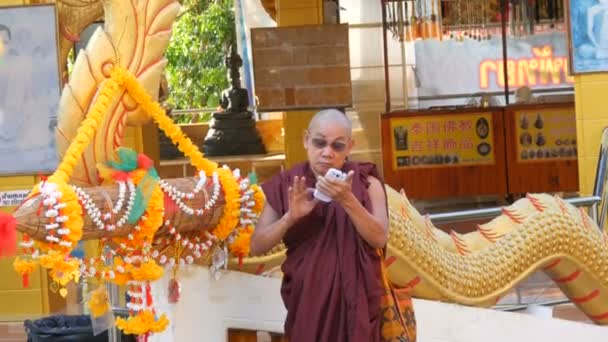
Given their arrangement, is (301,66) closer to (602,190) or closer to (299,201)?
(602,190)

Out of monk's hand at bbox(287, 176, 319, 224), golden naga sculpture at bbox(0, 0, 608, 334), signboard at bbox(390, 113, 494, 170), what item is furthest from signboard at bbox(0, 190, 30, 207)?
signboard at bbox(390, 113, 494, 170)

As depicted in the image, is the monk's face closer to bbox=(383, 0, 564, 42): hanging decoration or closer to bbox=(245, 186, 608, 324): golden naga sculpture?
bbox=(245, 186, 608, 324): golden naga sculpture

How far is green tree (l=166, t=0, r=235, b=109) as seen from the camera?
2655 centimetres

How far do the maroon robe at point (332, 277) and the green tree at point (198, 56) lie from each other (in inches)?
863

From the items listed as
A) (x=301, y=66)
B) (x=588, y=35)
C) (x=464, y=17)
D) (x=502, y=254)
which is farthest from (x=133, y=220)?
(x=464, y=17)

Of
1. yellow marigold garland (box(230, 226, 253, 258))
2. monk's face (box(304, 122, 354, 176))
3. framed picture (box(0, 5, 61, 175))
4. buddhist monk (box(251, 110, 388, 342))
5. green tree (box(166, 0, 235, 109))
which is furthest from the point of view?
green tree (box(166, 0, 235, 109))

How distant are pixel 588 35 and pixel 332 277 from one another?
5.24 m

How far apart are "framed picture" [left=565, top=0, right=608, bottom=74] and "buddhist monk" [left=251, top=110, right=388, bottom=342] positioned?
4897mm

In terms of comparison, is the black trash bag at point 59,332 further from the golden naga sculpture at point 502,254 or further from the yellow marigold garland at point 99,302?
the golden naga sculpture at point 502,254

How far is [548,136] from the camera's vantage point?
Answer: 1423cm

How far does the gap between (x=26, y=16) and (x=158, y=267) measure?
4.74 meters

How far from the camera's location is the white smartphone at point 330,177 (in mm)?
4453

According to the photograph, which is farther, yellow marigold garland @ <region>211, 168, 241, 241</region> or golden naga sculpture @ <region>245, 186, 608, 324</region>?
golden naga sculpture @ <region>245, 186, 608, 324</region>

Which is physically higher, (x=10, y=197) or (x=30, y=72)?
(x=30, y=72)
